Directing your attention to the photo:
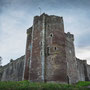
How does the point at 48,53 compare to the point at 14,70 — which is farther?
the point at 14,70

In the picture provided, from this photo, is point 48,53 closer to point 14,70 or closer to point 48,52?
point 48,52

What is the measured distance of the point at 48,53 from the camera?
81.7 feet

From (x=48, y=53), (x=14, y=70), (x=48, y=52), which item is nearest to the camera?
(x=48, y=53)

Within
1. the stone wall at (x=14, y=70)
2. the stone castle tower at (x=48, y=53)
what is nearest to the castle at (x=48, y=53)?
the stone castle tower at (x=48, y=53)

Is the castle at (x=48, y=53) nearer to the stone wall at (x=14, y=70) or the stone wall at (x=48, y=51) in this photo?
the stone wall at (x=48, y=51)

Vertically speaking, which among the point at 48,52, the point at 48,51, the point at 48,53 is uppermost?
the point at 48,51

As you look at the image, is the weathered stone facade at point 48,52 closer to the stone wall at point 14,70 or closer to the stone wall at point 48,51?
the stone wall at point 48,51

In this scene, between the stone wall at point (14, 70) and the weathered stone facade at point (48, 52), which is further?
the stone wall at point (14, 70)

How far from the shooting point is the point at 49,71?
23.4 meters

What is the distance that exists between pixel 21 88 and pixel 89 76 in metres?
39.4

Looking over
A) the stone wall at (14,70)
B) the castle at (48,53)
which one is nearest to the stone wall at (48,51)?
the castle at (48,53)

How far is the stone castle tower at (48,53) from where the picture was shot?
76.5 ft

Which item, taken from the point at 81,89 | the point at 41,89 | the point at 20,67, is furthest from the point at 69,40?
the point at 41,89

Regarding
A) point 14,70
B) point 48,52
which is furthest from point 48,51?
point 14,70
